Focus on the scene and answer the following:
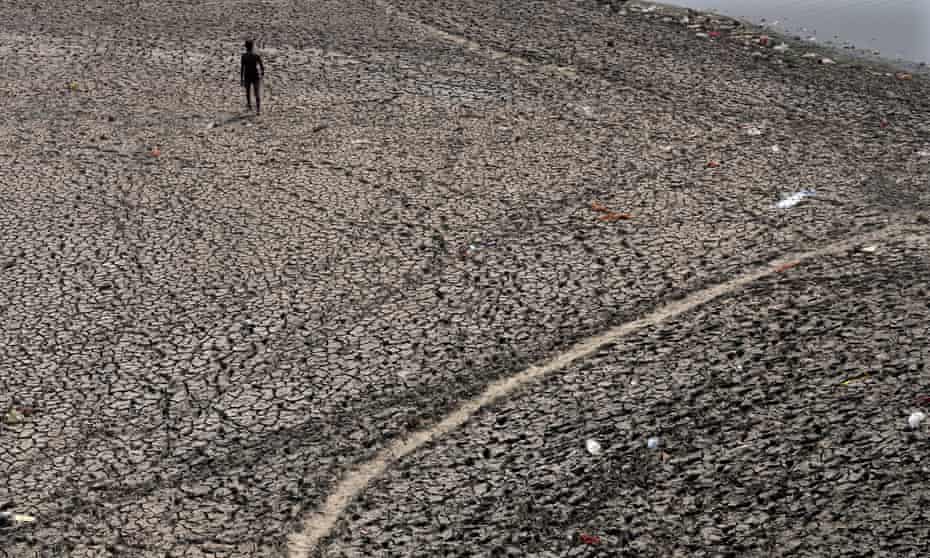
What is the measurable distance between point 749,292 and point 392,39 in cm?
709

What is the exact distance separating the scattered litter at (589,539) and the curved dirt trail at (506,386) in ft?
3.66

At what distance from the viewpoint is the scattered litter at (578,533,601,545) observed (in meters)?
5.23

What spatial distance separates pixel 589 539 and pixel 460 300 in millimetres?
2506

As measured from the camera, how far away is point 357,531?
541 centimetres

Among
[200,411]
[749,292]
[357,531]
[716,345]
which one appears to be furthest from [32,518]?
[749,292]

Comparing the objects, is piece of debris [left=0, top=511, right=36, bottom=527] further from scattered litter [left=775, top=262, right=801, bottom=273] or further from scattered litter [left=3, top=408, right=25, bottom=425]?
scattered litter [left=775, top=262, right=801, bottom=273]

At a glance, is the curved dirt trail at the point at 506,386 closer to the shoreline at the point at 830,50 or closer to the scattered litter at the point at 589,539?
the scattered litter at the point at 589,539

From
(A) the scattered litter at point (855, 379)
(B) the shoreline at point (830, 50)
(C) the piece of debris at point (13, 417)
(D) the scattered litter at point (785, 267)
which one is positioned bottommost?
(C) the piece of debris at point (13, 417)

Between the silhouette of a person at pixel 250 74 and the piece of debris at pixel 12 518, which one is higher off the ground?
the silhouette of a person at pixel 250 74

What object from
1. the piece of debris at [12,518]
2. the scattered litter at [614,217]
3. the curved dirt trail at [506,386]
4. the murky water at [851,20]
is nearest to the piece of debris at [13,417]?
the piece of debris at [12,518]

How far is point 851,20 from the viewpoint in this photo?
15.1 meters

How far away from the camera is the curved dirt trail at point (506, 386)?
5.48m

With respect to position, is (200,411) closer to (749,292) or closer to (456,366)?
(456,366)

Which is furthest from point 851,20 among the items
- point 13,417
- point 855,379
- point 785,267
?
point 13,417
